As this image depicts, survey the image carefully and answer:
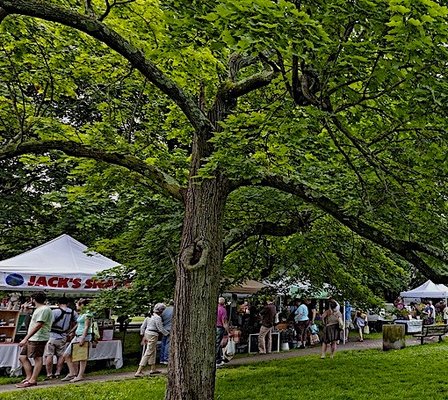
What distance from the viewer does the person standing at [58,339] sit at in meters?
10.5

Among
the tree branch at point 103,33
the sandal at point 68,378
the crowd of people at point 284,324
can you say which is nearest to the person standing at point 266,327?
the crowd of people at point 284,324

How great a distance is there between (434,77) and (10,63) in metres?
6.56

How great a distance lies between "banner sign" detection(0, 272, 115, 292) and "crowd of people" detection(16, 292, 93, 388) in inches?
16.8

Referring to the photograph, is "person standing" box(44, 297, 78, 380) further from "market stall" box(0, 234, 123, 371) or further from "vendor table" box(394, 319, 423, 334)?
"vendor table" box(394, 319, 423, 334)

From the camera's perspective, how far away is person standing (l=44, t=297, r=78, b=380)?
10.5 meters

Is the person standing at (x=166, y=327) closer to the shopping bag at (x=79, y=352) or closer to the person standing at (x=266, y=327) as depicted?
the shopping bag at (x=79, y=352)

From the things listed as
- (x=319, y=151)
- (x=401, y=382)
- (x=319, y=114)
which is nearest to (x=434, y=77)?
(x=319, y=114)

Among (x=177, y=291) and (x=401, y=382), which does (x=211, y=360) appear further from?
(x=401, y=382)

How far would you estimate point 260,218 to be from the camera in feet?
30.1

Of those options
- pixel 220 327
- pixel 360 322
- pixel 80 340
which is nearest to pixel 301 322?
pixel 360 322

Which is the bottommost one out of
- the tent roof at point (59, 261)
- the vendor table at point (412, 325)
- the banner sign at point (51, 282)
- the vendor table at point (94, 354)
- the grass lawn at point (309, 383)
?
the grass lawn at point (309, 383)

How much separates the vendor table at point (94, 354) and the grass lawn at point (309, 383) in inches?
73.0

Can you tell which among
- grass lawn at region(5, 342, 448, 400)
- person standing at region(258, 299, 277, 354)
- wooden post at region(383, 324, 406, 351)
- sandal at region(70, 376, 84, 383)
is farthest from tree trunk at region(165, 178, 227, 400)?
wooden post at region(383, 324, 406, 351)

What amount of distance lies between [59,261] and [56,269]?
480mm
